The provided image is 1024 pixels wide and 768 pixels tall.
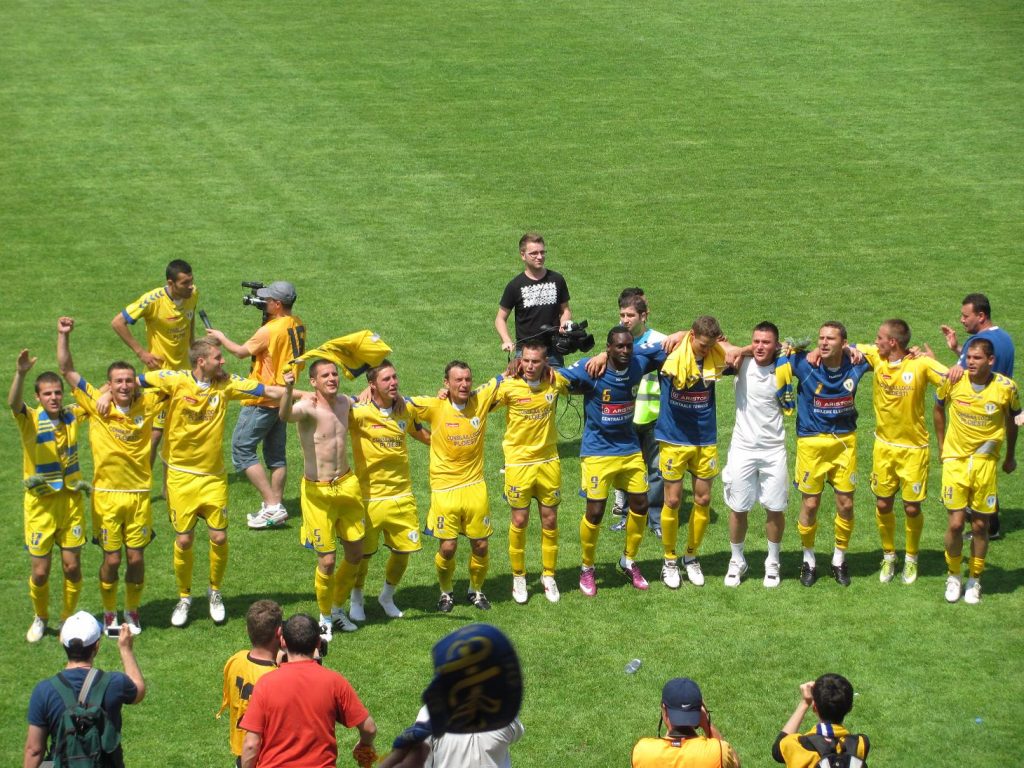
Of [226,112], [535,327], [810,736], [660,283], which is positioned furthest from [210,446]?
[226,112]

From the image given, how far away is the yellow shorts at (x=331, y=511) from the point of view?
10.3 meters

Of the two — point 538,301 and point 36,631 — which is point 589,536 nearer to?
point 538,301

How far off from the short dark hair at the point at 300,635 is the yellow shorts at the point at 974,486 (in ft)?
19.8

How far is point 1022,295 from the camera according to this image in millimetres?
18000

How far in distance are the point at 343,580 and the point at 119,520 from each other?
1.81 meters

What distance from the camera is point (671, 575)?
37.4 feet

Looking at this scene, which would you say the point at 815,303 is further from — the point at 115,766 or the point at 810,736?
the point at 115,766

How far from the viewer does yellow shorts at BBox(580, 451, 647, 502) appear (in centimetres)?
1115

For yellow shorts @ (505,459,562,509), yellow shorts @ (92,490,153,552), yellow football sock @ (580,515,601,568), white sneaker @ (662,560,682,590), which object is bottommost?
white sneaker @ (662,560,682,590)

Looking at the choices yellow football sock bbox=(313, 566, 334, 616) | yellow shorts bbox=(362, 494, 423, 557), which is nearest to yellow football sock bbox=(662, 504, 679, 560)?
yellow shorts bbox=(362, 494, 423, 557)

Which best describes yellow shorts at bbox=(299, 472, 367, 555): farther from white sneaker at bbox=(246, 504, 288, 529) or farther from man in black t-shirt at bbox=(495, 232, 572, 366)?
man in black t-shirt at bbox=(495, 232, 572, 366)

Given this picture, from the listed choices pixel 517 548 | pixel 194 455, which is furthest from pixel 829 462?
pixel 194 455

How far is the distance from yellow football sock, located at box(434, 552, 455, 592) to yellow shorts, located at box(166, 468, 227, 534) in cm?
175

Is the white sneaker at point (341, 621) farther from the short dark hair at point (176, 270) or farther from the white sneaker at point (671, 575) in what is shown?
the short dark hair at point (176, 270)
